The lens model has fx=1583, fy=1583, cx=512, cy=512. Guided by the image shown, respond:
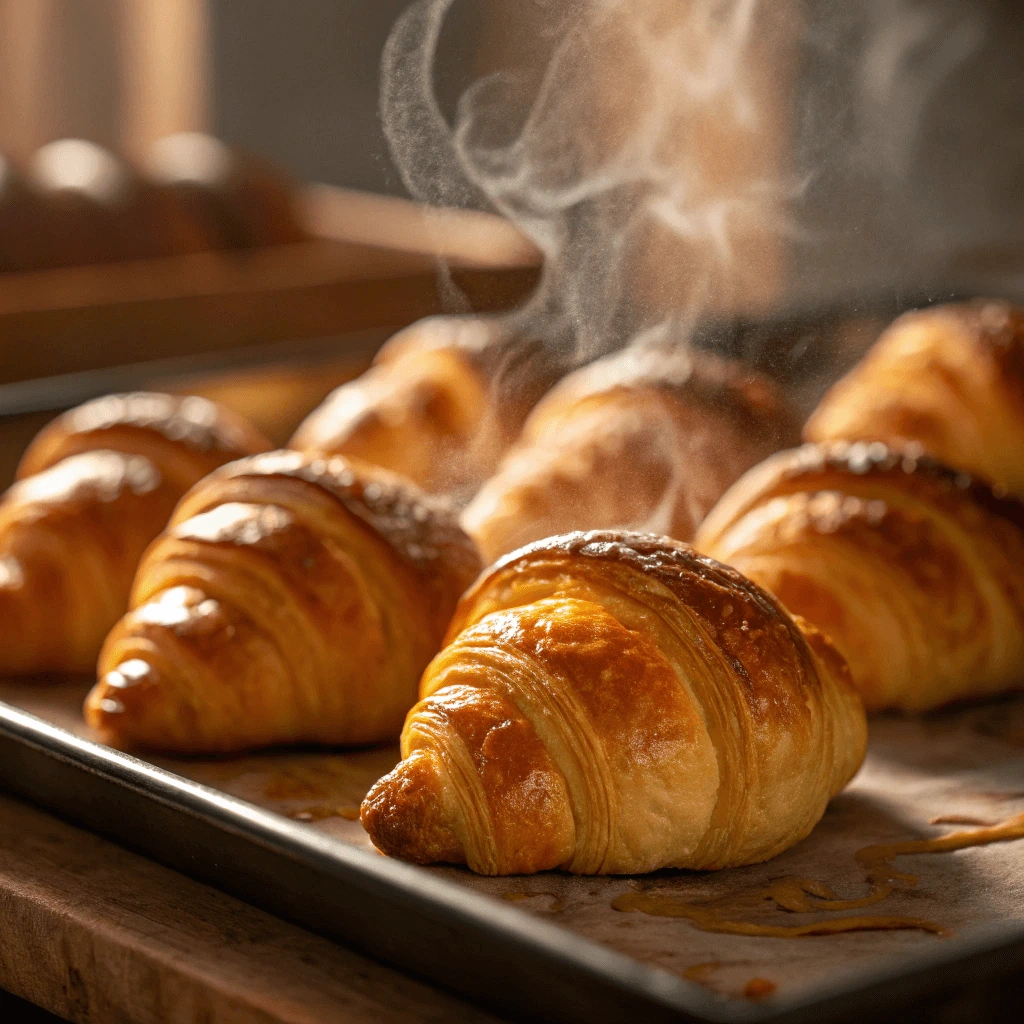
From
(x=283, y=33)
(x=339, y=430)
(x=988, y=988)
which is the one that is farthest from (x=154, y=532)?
(x=283, y=33)

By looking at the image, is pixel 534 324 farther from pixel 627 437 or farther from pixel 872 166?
pixel 872 166

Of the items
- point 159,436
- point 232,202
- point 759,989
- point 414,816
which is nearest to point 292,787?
point 414,816

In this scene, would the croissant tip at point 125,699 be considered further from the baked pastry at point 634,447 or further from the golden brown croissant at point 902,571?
the golden brown croissant at point 902,571

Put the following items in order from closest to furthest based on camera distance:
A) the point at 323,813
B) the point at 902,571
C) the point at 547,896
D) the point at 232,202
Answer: the point at 547,896 < the point at 323,813 < the point at 902,571 < the point at 232,202

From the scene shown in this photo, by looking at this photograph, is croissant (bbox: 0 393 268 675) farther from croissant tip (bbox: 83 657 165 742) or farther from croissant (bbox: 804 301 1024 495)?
croissant (bbox: 804 301 1024 495)

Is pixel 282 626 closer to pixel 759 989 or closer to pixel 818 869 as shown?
pixel 818 869

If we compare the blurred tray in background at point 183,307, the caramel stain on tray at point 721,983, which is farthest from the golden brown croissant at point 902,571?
the blurred tray in background at point 183,307

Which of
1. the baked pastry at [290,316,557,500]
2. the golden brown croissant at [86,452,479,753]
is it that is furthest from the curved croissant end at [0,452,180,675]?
the baked pastry at [290,316,557,500]

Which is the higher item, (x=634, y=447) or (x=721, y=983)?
(x=634, y=447)
